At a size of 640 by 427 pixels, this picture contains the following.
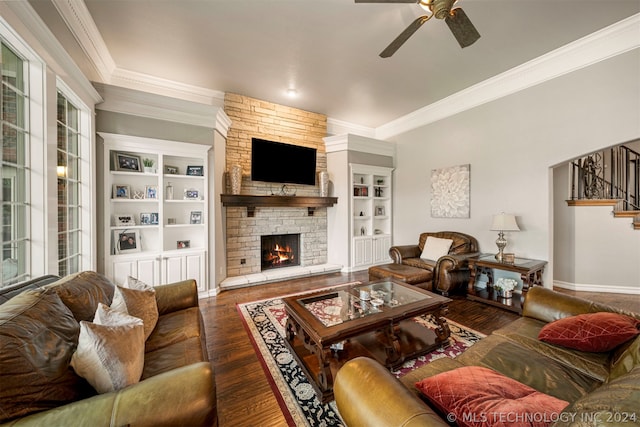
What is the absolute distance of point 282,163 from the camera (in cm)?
455

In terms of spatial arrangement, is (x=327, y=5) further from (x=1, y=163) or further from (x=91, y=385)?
(x=91, y=385)

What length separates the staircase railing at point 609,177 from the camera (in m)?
4.25

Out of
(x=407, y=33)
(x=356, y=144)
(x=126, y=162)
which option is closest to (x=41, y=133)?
(x=126, y=162)

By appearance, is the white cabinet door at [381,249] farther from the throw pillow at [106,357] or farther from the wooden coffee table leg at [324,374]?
the throw pillow at [106,357]

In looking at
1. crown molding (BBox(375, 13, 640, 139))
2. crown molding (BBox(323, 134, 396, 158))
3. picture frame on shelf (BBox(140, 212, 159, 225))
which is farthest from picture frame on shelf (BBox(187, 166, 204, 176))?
crown molding (BBox(375, 13, 640, 139))

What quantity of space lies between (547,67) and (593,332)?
Answer: 3586mm

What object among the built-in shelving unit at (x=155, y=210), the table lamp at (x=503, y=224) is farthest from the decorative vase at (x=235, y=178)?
the table lamp at (x=503, y=224)

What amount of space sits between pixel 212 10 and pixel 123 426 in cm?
328

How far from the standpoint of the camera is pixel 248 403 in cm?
161

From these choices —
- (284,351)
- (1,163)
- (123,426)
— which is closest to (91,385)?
(123,426)

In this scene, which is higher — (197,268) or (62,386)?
(62,386)

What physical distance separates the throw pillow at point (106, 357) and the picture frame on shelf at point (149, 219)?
8.81 feet

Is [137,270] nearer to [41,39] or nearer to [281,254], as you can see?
[281,254]

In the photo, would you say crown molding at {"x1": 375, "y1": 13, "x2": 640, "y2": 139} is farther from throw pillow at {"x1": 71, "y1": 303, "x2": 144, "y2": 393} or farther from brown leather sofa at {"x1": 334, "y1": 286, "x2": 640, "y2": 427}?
throw pillow at {"x1": 71, "y1": 303, "x2": 144, "y2": 393}
